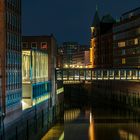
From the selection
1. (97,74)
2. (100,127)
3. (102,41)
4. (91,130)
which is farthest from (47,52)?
(102,41)

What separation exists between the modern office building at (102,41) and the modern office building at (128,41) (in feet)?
24.9

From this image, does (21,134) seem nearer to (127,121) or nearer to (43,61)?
(127,121)

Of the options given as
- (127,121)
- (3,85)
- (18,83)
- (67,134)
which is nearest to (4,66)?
(3,85)

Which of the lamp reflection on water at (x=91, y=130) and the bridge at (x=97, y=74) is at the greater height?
the bridge at (x=97, y=74)

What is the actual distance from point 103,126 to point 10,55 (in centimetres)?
1929

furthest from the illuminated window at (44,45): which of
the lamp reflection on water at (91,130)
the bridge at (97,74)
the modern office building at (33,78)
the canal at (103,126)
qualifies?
the lamp reflection on water at (91,130)

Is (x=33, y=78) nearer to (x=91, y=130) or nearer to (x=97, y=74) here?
(x=91, y=130)

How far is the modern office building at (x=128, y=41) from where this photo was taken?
430 feet

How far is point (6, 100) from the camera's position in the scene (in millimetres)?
58062

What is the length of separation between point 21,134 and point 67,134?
772cm

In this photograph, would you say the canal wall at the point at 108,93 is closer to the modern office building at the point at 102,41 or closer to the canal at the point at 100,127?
the canal at the point at 100,127

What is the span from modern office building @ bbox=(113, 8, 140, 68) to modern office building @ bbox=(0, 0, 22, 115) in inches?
2655

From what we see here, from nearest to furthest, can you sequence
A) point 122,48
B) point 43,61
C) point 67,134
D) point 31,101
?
point 67,134
point 31,101
point 43,61
point 122,48

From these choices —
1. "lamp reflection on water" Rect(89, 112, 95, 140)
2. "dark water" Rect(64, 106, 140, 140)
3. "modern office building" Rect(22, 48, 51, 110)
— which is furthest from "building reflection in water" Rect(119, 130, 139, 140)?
"modern office building" Rect(22, 48, 51, 110)
